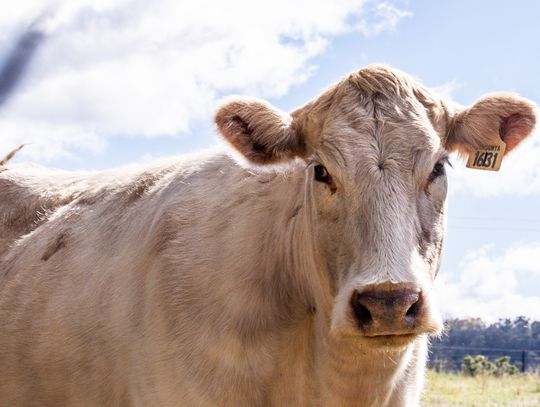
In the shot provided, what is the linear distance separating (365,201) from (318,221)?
0.44 m

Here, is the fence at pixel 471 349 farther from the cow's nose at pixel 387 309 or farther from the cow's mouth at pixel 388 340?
the cow's nose at pixel 387 309

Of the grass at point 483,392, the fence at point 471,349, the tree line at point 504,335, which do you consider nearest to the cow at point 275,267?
the grass at point 483,392

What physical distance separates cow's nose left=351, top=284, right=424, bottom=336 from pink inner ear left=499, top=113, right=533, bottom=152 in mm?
1678

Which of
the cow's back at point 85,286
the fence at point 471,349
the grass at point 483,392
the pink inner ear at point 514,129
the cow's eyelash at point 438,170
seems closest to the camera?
the cow's eyelash at point 438,170

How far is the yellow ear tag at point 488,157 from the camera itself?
5.72m

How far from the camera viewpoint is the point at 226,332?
18.2 feet

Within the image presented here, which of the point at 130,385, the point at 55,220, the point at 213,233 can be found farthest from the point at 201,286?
the point at 55,220

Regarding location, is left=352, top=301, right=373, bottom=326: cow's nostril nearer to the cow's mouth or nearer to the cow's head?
the cow's head

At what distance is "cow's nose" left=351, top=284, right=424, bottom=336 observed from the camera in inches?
173

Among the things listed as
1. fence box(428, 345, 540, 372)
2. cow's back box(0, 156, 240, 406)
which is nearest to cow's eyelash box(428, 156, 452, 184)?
cow's back box(0, 156, 240, 406)

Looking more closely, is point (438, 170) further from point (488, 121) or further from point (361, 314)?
point (361, 314)

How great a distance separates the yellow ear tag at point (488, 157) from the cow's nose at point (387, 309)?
1485 millimetres

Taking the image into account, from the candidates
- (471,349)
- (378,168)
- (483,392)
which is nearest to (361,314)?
(378,168)

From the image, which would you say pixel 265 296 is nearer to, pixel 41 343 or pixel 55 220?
pixel 41 343
